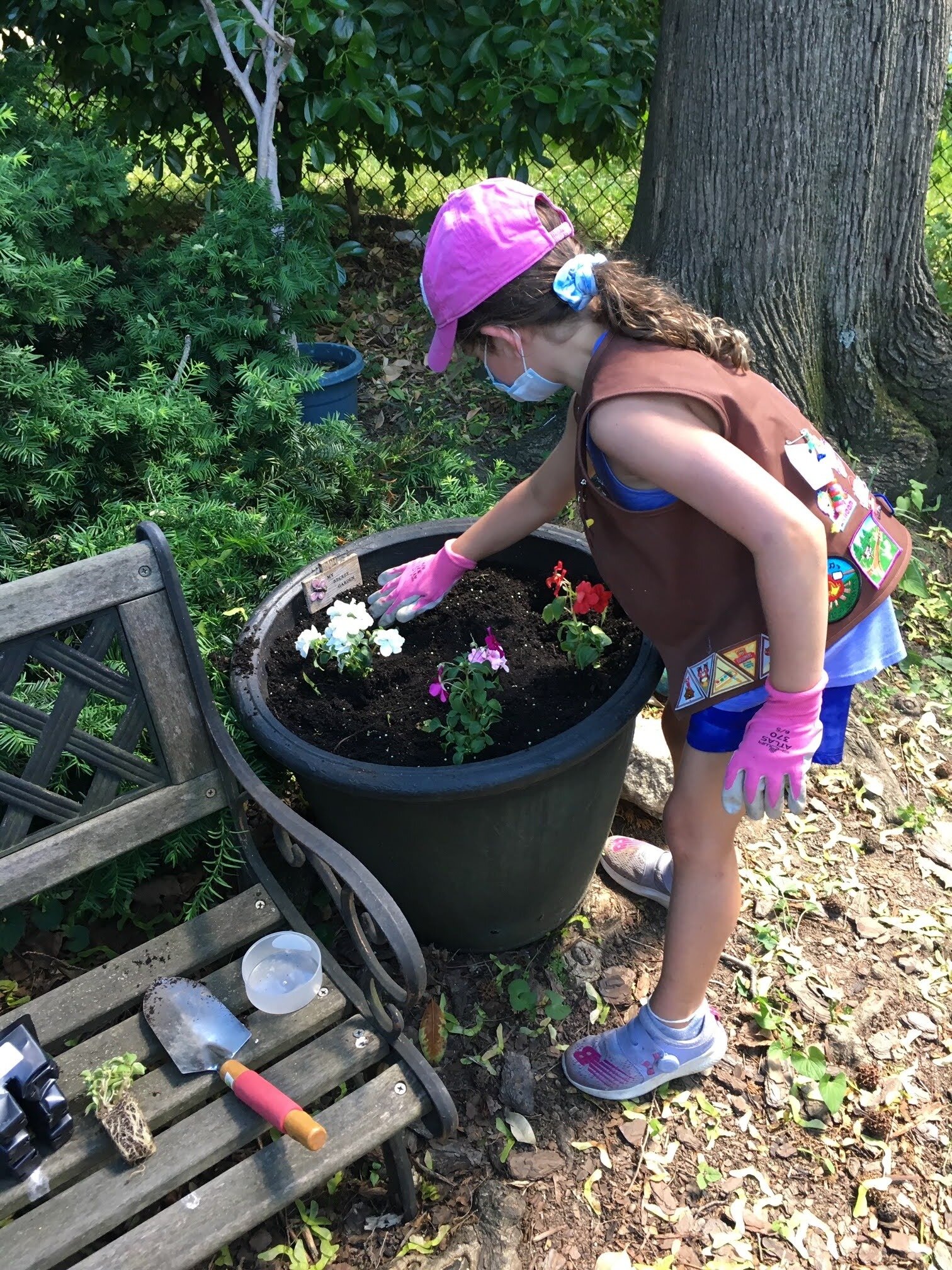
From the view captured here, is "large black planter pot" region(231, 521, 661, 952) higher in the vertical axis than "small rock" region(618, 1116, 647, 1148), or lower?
higher

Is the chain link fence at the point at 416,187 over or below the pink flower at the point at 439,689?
over

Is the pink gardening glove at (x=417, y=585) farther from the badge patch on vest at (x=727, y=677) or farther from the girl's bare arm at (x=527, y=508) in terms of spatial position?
the badge patch on vest at (x=727, y=677)

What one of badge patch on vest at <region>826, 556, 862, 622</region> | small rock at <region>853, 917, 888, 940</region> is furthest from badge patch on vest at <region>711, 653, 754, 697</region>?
small rock at <region>853, 917, 888, 940</region>

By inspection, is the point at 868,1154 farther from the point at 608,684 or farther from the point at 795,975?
the point at 608,684

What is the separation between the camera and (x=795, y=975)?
87.0 inches

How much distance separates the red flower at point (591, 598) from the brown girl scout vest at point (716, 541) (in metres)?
0.34

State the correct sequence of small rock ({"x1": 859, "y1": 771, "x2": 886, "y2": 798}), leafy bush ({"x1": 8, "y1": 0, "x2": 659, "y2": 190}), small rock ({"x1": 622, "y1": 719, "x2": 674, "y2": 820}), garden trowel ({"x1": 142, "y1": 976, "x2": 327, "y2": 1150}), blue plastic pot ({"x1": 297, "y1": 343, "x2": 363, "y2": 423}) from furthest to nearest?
leafy bush ({"x1": 8, "y1": 0, "x2": 659, "y2": 190})
blue plastic pot ({"x1": 297, "y1": 343, "x2": 363, "y2": 423})
small rock ({"x1": 859, "y1": 771, "x2": 886, "y2": 798})
small rock ({"x1": 622, "y1": 719, "x2": 674, "y2": 820})
garden trowel ({"x1": 142, "y1": 976, "x2": 327, "y2": 1150})

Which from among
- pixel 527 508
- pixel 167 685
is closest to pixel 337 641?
pixel 167 685

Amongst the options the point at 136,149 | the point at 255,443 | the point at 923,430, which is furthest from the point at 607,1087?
the point at 136,149

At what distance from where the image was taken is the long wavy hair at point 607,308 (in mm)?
1504

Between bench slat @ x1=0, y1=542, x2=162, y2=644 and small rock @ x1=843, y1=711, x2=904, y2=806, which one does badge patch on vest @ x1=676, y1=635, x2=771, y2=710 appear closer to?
bench slat @ x1=0, y1=542, x2=162, y2=644

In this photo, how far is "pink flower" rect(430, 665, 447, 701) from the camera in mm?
1986

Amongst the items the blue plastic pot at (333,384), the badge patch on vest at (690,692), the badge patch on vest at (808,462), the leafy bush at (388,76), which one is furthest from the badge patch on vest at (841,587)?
the leafy bush at (388,76)

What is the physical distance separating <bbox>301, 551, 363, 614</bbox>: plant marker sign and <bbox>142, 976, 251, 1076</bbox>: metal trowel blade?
0.89 m
